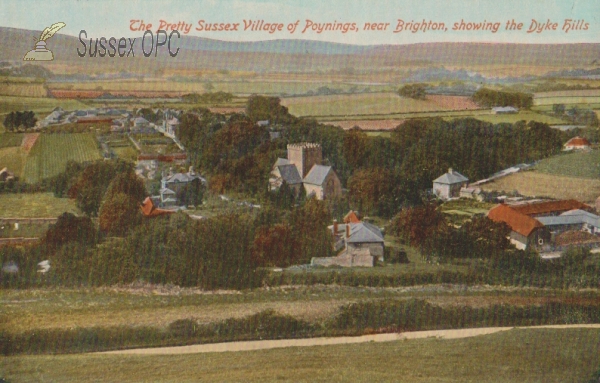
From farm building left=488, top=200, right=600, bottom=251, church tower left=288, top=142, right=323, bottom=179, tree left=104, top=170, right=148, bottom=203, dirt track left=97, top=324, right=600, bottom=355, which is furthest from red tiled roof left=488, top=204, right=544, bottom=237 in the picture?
tree left=104, top=170, right=148, bottom=203

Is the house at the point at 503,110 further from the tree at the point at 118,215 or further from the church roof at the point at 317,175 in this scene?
the tree at the point at 118,215

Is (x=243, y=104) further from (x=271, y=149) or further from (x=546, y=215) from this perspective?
(x=546, y=215)

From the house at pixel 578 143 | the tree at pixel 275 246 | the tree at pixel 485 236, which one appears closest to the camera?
the tree at pixel 275 246

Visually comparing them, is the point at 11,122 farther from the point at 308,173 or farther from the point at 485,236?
the point at 485,236

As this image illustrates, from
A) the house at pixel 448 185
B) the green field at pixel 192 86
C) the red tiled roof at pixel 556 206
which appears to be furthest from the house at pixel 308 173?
the red tiled roof at pixel 556 206

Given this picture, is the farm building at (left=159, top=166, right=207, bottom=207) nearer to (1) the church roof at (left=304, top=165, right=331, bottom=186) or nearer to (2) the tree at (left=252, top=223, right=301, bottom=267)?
(2) the tree at (left=252, top=223, right=301, bottom=267)

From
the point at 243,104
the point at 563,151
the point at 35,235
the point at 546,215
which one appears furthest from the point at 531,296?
the point at 35,235
